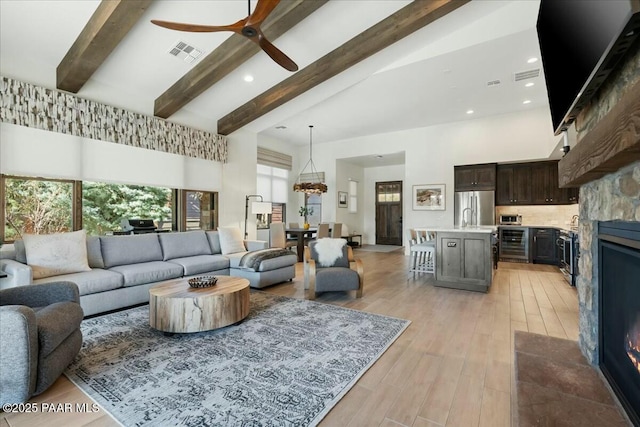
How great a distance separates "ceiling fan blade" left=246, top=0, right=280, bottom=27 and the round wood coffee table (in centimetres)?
256

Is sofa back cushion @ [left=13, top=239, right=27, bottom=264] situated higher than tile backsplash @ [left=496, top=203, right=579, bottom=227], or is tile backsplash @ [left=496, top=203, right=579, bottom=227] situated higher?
Result: tile backsplash @ [left=496, top=203, right=579, bottom=227]

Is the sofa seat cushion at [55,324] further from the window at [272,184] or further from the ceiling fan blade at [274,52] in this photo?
the window at [272,184]

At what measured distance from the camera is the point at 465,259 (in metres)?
4.45

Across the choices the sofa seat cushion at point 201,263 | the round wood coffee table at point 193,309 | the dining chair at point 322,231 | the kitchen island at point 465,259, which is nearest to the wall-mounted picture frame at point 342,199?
the dining chair at point 322,231

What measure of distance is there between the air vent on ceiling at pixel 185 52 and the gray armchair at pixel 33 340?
11.1ft

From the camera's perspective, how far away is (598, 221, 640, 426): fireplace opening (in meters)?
1.31

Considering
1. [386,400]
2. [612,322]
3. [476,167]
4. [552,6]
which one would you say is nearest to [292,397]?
[386,400]

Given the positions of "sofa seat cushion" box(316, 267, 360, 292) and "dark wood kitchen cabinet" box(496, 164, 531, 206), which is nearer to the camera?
"sofa seat cushion" box(316, 267, 360, 292)

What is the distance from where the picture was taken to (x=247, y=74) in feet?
16.1

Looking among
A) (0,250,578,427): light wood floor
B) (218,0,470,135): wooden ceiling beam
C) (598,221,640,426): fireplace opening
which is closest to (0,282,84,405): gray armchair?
(0,250,578,427): light wood floor

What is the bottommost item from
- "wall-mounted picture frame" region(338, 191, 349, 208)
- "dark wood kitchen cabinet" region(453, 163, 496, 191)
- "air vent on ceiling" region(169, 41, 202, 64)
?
"wall-mounted picture frame" region(338, 191, 349, 208)

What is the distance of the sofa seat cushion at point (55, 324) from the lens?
5.94 feet

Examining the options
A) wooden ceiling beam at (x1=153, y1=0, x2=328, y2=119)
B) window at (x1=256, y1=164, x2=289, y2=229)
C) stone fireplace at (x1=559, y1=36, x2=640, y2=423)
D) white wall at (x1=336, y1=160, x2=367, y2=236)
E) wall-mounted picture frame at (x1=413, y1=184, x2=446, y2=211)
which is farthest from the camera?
white wall at (x1=336, y1=160, x2=367, y2=236)

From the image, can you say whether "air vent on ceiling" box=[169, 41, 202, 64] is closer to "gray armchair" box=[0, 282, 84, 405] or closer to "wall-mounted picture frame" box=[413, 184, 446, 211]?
"gray armchair" box=[0, 282, 84, 405]
